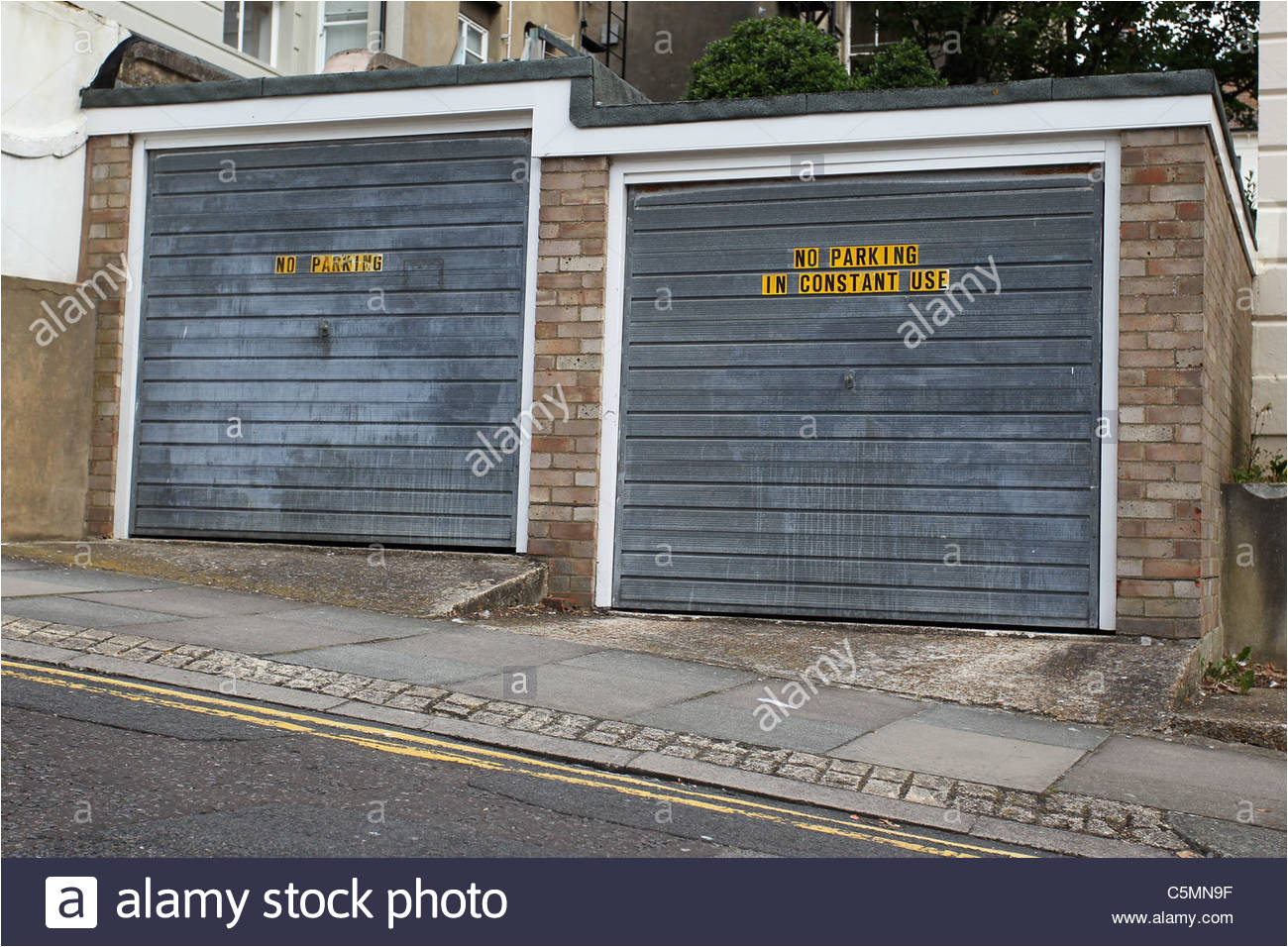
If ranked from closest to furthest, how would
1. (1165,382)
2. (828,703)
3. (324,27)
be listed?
1. (828,703)
2. (1165,382)
3. (324,27)

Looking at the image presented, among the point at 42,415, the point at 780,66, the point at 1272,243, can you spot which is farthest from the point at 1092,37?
the point at 42,415

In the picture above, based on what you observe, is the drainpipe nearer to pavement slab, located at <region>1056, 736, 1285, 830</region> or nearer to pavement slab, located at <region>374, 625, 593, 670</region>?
pavement slab, located at <region>374, 625, 593, 670</region>

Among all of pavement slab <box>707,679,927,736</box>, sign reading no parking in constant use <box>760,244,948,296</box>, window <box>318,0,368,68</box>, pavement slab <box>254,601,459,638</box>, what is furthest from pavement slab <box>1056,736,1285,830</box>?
window <box>318,0,368,68</box>

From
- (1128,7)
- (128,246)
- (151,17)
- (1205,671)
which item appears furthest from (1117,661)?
(1128,7)

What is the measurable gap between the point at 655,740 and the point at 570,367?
5.33 metres

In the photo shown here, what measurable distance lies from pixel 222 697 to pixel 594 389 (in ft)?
17.0

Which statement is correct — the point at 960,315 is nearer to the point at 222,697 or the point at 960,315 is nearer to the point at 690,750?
the point at 690,750

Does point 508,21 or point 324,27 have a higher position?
point 508,21

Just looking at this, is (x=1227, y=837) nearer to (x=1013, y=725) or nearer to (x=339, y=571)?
(x=1013, y=725)

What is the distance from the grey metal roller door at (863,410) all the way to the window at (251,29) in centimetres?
1487

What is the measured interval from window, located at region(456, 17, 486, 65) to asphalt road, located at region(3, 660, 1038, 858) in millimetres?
23265

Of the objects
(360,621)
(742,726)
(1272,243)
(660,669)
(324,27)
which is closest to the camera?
(742,726)

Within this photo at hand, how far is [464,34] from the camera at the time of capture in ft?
90.7

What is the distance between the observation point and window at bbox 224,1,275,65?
23.1 meters
